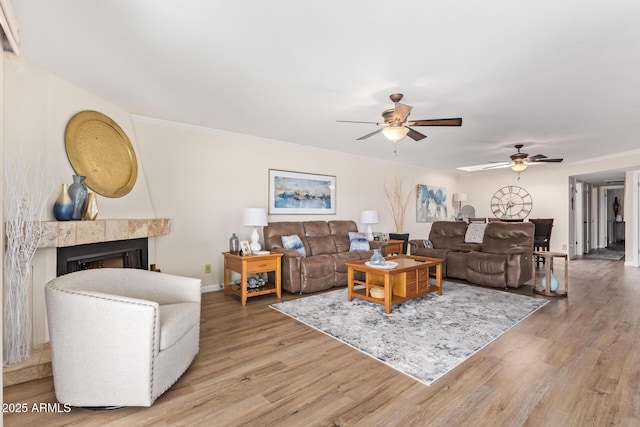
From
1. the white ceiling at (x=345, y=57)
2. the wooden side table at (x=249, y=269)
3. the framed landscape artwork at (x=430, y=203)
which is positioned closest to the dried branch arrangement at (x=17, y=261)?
the white ceiling at (x=345, y=57)

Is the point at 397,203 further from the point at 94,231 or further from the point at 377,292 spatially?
the point at 94,231

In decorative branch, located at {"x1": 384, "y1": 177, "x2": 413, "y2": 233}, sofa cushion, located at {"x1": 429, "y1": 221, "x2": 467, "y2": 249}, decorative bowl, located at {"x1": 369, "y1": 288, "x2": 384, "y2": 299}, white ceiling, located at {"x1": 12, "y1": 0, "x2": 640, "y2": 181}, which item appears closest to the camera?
white ceiling, located at {"x1": 12, "y1": 0, "x2": 640, "y2": 181}

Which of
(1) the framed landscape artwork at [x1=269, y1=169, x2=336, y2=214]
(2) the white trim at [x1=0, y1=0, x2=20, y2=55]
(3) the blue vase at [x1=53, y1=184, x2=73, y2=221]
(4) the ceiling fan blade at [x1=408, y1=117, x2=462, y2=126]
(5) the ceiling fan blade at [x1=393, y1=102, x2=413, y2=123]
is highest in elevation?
(5) the ceiling fan blade at [x1=393, y1=102, x2=413, y2=123]

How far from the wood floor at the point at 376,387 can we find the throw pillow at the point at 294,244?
165 cm

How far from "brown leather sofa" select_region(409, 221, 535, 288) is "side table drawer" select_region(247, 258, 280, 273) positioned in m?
2.70

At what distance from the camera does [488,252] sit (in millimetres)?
5125

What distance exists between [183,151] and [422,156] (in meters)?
4.44

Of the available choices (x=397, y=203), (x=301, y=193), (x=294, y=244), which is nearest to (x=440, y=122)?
(x=294, y=244)

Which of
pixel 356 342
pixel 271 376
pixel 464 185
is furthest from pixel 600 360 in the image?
pixel 464 185

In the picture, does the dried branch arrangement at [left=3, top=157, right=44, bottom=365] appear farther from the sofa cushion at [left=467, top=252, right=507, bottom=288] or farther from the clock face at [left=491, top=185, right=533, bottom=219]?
the clock face at [left=491, top=185, right=533, bottom=219]

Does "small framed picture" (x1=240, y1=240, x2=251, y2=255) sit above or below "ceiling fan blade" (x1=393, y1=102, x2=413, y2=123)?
below

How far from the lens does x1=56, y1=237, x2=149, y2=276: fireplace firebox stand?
2.55 meters

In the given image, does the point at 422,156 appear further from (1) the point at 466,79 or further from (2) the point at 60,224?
(2) the point at 60,224

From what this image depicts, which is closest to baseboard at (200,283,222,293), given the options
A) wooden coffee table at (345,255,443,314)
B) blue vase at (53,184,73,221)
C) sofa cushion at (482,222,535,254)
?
wooden coffee table at (345,255,443,314)
